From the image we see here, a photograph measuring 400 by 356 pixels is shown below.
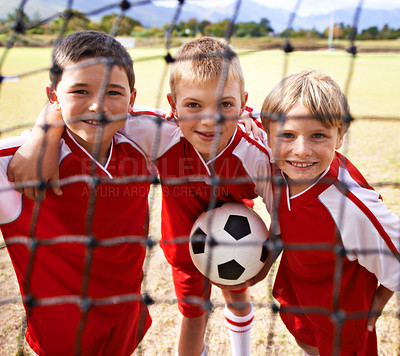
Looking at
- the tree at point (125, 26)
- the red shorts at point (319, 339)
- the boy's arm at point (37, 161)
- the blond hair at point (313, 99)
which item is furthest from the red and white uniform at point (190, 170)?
the tree at point (125, 26)

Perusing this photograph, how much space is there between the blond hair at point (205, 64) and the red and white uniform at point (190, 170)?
121 millimetres

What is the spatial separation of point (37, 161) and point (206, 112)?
0.41 meters

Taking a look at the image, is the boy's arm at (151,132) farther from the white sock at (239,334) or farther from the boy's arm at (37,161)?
the white sock at (239,334)

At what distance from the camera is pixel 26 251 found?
37.4 inches

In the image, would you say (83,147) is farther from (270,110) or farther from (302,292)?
(302,292)

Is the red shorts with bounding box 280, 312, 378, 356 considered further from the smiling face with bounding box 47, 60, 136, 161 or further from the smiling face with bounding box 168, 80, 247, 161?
the smiling face with bounding box 47, 60, 136, 161

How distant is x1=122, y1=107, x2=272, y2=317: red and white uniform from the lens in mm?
1003

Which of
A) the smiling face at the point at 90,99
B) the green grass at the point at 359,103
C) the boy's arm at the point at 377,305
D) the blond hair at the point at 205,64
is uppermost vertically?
the green grass at the point at 359,103

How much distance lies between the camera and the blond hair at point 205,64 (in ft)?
3.13

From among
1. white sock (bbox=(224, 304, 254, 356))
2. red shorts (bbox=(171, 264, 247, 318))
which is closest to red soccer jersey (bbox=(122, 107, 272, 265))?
red shorts (bbox=(171, 264, 247, 318))

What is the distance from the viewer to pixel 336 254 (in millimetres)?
868

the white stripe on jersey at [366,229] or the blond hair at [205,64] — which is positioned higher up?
the blond hair at [205,64]

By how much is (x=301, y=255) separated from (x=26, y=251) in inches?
26.7

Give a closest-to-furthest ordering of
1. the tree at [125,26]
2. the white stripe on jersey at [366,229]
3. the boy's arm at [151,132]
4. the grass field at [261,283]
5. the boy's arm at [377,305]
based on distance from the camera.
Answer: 1. the white stripe on jersey at [366,229]
2. the boy's arm at [377,305]
3. the boy's arm at [151,132]
4. the grass field at [261,283]
5. the tree at [125,26]
